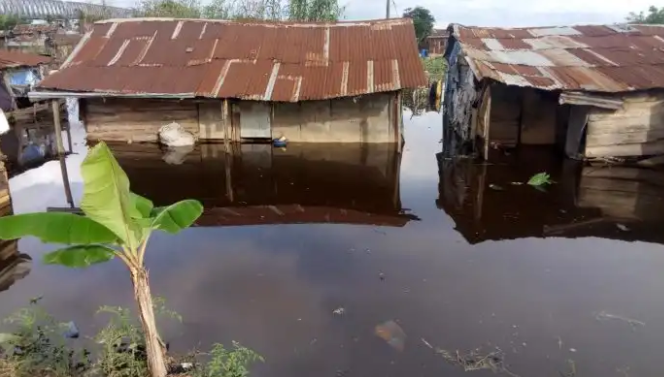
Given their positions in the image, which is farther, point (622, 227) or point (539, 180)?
point (539, 180)

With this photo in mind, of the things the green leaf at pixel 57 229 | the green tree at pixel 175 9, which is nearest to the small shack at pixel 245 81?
the green leaf at pixel 57 229

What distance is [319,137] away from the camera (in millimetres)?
15930

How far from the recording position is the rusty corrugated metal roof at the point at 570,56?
13.4 metres

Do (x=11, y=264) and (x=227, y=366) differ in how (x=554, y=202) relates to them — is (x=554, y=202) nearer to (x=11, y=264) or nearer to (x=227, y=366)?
(x=227, y=366)

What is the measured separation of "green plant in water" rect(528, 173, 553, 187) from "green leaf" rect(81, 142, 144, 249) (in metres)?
9.94

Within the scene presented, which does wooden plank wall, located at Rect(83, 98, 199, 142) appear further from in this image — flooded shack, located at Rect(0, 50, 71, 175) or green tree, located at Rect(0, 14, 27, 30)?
green tree, located at Rect(0, 14, 27, 30)

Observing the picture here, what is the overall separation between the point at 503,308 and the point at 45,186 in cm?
1085

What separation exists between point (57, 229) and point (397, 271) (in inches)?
192

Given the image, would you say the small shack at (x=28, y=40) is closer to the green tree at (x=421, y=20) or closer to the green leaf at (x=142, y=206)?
the green tree at (x=421, y=20)

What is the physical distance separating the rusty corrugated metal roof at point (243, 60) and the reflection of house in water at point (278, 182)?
180cm

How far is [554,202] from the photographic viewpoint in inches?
420

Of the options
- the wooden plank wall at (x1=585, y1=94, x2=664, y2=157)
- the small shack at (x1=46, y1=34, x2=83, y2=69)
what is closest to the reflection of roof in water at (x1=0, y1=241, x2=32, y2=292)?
the wooden plank wall at (x1=585, y1=94, x2=664, y2=157)

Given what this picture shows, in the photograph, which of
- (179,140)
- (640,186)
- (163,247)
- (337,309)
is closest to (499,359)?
(337,309)

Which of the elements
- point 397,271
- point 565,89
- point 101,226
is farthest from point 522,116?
point 101,226
